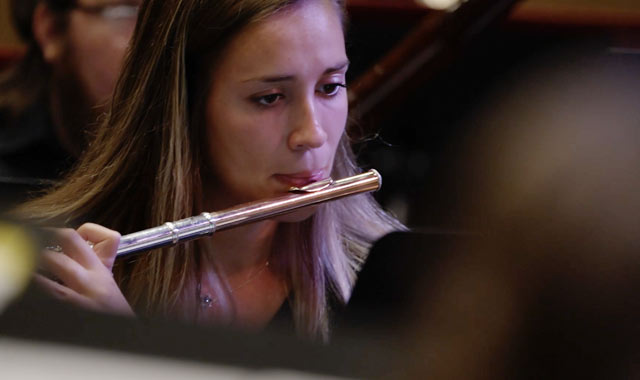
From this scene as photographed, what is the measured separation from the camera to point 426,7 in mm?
1425

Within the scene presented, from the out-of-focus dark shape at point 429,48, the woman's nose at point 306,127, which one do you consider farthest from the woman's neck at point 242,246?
the out-of-focus dark shape at point 429,48

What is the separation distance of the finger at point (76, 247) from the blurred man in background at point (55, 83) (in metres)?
0.15

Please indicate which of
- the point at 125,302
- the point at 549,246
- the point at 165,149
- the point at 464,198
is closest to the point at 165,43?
the point at 165,149

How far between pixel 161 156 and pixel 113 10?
1.02 ft

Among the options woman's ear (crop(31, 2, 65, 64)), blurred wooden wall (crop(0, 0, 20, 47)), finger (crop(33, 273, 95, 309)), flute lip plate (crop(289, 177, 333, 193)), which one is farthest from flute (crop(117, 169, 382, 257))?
blurred wooden wall (crop(0, 0, 20, 47))

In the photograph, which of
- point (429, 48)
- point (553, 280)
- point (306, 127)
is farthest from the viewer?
point (429, 48)

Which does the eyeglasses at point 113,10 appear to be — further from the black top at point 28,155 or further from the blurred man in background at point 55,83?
the black top at point 28,155

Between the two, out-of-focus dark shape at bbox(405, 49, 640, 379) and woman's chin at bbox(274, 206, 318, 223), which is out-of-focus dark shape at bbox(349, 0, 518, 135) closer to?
woman's chin at bbox(274, 206, 318, 223)

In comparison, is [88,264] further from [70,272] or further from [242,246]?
[242,246]

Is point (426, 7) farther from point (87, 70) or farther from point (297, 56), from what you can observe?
point (297, 56)

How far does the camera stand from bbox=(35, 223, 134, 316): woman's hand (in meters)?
0.55

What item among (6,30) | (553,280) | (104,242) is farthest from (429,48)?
(6,30)

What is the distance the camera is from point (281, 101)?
0.70 metres

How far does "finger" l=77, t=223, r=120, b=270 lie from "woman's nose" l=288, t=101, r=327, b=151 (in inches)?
6.0
